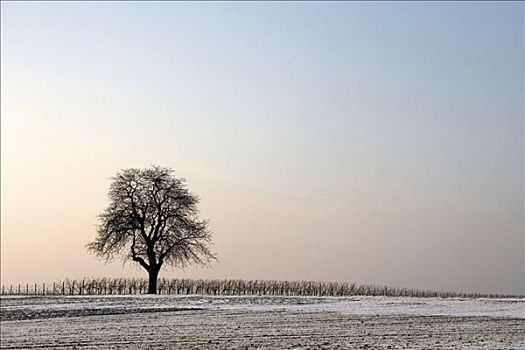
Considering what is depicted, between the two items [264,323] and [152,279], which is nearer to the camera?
[264,323]

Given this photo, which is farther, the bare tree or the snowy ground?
the bare tree

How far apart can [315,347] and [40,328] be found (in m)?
16.9

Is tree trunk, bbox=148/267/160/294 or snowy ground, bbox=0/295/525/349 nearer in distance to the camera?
snowy ground, bbox=0/295/525/349

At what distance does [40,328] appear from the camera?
3844cm

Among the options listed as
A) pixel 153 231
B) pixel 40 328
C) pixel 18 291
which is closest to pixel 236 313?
pixel 40 328

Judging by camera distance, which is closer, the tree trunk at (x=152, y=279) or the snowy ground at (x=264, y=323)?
the snowy ground at (x=264, y=323)

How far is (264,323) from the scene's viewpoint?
3603 centimetres

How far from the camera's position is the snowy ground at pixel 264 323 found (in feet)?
93.9

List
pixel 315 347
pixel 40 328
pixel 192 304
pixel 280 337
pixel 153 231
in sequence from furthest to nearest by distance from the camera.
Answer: pixel 153 231, pixel 192 304, pixel 40 328, pixel 280 337, pixel 315 347

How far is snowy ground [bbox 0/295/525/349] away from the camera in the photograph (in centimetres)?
2861

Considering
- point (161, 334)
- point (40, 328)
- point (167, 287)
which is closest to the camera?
point (161, 334)

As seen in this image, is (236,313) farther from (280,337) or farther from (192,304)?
(280,337)

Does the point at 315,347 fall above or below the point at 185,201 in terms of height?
below

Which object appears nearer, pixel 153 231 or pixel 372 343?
pixel 372 343
